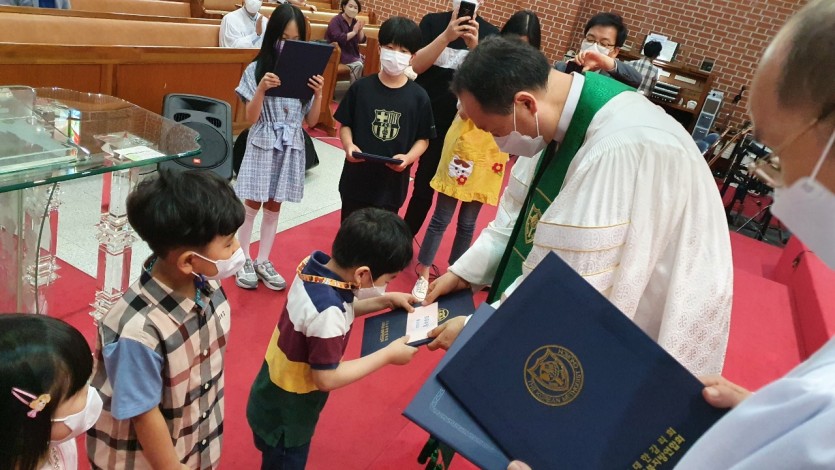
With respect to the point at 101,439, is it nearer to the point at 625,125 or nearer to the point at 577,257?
the point at 577,257

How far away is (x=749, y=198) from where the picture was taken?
7.81 meters

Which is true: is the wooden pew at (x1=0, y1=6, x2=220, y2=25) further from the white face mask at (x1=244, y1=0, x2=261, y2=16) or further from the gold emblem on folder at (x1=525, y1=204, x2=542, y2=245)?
the gold emblem on folder at (x1=525, y1=204, x2=542, y2=245)

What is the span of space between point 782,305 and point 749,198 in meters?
4.13

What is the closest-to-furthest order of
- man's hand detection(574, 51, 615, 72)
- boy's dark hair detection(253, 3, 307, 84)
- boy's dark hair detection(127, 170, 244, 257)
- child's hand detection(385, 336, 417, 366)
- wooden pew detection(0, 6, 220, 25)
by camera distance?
boy's dark hair detection(127, 170, 244, 257) → child's hand detection(385, 336, 417, 366) → man's hand detection(574, 51, 615, 72) → boy's dark hair detection(253, 3, 307, 84) → wooden pew detection(0, 6, 220, 25)

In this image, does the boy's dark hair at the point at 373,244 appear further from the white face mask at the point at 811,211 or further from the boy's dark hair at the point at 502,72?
the white face mask at the point at 811,211

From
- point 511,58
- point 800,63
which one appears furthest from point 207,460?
point 800,63

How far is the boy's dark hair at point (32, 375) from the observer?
1.00 metres

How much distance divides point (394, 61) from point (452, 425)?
6.98ft

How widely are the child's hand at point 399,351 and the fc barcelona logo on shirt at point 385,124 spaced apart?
1.63 metres

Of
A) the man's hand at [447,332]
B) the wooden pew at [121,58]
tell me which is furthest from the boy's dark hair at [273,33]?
the man's hand at [447,332]

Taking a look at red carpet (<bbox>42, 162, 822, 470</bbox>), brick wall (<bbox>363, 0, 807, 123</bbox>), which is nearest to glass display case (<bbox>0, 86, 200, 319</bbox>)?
red carpet (<bbox>42, 162, 822, 470</bbox>)

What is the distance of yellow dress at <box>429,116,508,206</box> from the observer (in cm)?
322

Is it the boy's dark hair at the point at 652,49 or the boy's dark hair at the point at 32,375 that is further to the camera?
the boy's dark hair at the point at 652,49

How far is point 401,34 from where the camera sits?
293cm
